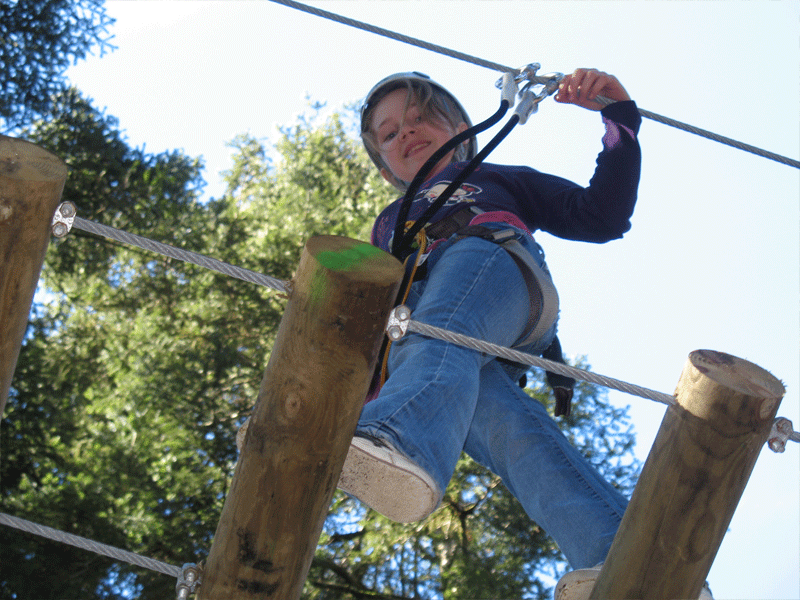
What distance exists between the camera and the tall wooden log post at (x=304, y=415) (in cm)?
127

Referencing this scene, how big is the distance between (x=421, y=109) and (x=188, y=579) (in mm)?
1946

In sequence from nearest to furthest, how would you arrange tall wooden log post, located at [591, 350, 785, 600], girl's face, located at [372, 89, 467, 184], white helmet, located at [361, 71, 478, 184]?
tall wooden log post, located at [591, 350, 785, 600], girl's face, located at [372, 89, 467, 184], white helmet, located at [361, 71, 478, 184]

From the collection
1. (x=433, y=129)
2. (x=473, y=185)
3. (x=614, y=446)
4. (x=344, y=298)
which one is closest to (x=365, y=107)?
(x=433, y=129)

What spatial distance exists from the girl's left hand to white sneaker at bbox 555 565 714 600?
1.32 metres

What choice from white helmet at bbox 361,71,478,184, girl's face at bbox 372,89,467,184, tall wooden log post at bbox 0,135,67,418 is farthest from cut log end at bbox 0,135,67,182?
white helmet at bbox 361,71,478,184

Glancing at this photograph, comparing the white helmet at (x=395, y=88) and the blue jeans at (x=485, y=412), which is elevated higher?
the white helmet at (x=395, y=88)

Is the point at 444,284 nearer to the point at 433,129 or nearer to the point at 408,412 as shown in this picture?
the point at 408,412

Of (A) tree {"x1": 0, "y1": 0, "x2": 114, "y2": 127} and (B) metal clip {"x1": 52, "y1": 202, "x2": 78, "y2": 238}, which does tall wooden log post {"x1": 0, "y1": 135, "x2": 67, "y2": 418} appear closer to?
(B) metal clip {"x1": 52, "y1": 202, "x2": 78, "y2": 238}

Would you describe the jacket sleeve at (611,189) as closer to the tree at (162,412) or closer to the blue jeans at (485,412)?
the blue jeans at (485,412)

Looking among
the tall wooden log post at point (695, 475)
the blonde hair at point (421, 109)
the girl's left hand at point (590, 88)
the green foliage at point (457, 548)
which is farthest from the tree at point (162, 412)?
the tall wooden log post at point (695, 475)

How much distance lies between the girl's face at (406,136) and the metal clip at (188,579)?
175cm

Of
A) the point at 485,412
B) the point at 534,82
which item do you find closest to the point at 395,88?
the point at 534,82

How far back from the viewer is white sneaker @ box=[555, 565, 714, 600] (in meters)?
1.46

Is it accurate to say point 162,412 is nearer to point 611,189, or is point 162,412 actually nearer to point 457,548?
point 457,548
